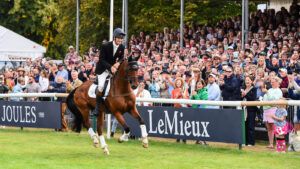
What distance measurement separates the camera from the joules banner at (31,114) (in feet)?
80.1

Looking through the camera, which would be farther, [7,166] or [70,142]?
[70,142]

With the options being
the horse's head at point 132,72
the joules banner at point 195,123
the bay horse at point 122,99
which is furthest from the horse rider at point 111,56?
the joules banner at point 195,123

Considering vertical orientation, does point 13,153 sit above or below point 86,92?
below

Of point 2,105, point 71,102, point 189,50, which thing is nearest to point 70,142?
point 71,102

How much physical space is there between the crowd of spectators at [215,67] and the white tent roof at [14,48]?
6565 millimetres

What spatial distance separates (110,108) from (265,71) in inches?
202

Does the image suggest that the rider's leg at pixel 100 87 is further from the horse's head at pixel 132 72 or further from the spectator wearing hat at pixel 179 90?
the spectator wearing hat at pixel 179 90

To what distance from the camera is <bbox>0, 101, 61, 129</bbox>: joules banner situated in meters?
24.4

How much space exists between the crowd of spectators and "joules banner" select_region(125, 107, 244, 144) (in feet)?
2.50

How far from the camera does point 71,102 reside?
1981cm

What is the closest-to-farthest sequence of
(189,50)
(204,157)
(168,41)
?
(204,157)
(189,50)
(168,41)

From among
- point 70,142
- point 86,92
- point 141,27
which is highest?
point 141,27

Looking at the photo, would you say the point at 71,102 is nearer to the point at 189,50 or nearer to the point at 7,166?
the point at 7,166

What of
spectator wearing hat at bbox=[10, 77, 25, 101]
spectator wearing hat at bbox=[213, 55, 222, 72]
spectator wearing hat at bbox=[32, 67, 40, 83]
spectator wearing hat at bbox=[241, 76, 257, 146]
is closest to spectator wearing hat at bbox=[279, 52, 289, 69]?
spectator wearing hat at bbox=[241, 76, 257, 146]
